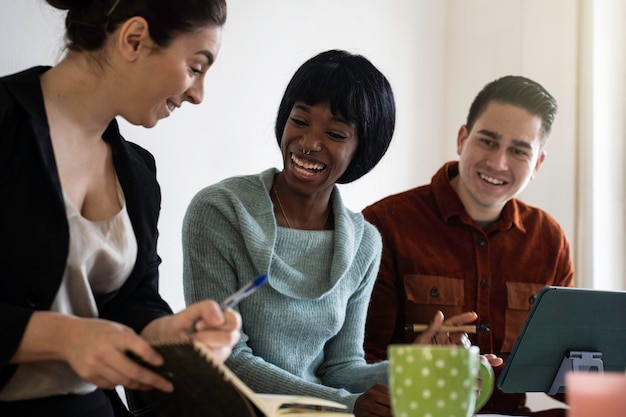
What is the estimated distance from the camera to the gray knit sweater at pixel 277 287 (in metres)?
1.65

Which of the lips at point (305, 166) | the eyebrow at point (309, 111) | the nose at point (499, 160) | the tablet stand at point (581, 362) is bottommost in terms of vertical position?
the tablet stand at point (581, 362)

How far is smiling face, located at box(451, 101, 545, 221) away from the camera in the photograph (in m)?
2.28

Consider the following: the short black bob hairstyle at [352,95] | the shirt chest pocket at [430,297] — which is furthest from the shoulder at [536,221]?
the short black bob hairstyle at [352,95]

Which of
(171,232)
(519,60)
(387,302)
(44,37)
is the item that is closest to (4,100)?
(44,37)

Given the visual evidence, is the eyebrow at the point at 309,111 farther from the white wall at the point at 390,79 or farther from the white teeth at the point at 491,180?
the white teeth at the point at 491,180

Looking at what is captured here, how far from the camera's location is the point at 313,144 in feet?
5.79

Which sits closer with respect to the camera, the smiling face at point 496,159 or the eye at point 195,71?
the eye at point 195,71

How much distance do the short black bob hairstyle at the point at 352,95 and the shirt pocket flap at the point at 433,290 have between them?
388 millimetres

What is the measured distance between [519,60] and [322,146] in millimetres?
1441

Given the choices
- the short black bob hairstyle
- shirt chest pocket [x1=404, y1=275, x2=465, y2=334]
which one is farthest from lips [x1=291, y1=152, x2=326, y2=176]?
shirt chest pocket [x1=404, y1=275, x2=465, y2=334]

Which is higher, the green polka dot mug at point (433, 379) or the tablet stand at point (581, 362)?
the green polka dot mug at point (433, 379)

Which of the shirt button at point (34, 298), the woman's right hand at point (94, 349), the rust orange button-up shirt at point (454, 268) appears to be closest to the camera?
the woman's right hand at point (94, 349)

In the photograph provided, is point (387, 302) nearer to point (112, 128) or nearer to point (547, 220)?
point (547, 220)

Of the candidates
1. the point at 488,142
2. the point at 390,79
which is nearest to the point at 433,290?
the point at 488,142
